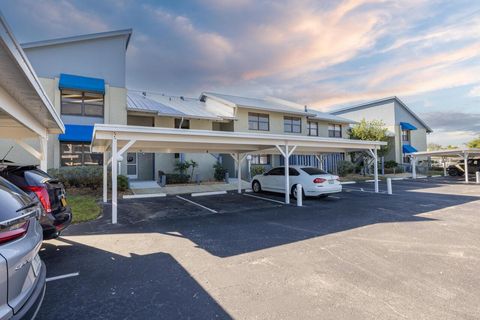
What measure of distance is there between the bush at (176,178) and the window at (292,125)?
Result: 10.8 meters

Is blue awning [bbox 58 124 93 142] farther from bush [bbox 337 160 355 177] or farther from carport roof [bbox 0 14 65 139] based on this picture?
bush [bbox 337 160 355 177]

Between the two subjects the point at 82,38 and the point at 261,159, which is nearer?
the point at 82,38

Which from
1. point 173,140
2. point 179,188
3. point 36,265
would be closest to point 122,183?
point 179,188

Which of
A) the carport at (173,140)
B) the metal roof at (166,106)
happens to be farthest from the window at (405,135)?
the metal roof at (166,106)

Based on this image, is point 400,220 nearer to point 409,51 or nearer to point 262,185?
point 262,185

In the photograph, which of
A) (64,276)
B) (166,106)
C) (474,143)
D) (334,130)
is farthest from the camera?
(474,143)

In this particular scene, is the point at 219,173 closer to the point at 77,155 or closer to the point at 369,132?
the point at 77,155

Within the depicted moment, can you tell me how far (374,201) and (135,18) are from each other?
14.8 metres

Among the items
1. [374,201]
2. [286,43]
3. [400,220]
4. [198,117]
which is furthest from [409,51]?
[198,117]

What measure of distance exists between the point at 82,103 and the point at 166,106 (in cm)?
574

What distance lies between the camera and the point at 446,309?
318cm

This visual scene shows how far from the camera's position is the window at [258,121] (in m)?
22.2

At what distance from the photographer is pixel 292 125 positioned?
2438 cm

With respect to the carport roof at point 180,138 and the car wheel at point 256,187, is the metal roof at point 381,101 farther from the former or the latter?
the car wheel at point 256,187
